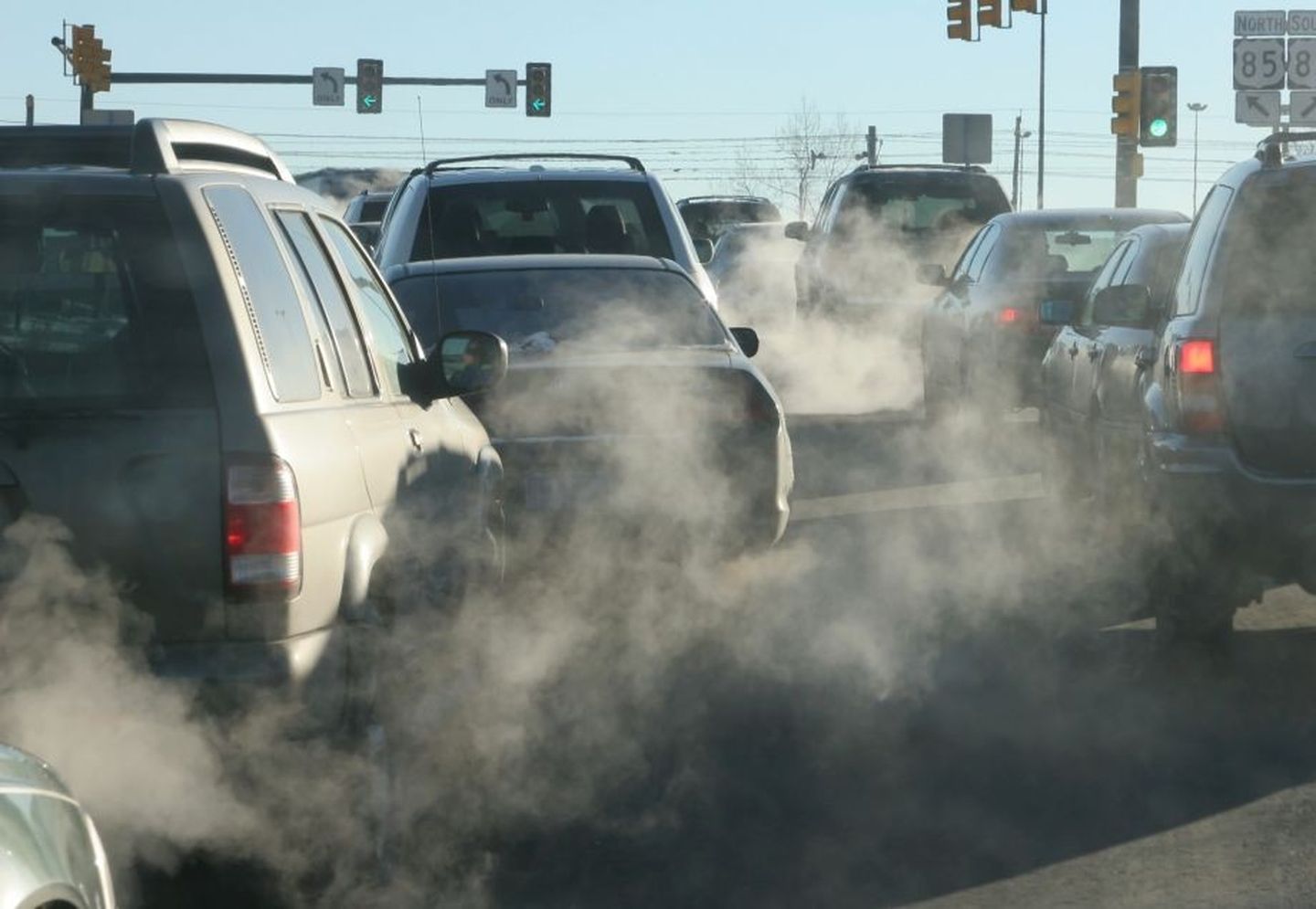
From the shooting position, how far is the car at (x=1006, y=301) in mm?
16625

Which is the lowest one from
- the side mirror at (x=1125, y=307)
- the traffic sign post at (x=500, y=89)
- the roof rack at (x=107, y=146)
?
the side mirror at (x=1125, y=307)

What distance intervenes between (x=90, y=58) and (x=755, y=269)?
12598mm

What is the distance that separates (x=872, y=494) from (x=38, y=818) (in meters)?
10.9

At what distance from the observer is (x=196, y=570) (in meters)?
4.80

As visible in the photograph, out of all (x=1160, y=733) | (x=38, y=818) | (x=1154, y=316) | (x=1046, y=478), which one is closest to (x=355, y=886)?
(x=38, y=818)

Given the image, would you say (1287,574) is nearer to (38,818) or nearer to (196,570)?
(196,570)

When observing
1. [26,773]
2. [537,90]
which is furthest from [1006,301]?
[537,90]

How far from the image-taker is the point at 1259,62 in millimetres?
26922

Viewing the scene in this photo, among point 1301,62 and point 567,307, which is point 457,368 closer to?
point 567,307

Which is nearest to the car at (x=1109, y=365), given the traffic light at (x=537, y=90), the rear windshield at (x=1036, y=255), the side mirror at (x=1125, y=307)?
the side mirror at (x=1125, y=307)

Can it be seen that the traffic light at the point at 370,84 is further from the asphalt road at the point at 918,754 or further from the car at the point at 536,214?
the asphalt road at the point at 918,754

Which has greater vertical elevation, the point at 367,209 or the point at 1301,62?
the point at 1301,62

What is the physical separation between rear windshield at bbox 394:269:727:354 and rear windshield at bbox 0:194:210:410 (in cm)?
460

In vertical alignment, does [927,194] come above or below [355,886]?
above
